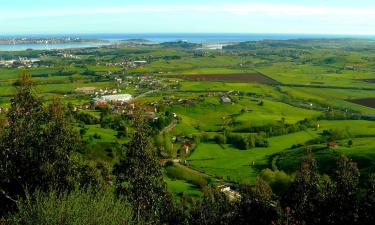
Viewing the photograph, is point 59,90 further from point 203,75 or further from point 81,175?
point 81,175

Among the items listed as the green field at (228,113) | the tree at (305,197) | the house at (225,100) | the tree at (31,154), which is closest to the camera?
the tree at (305,197)

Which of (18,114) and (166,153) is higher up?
(18,114)

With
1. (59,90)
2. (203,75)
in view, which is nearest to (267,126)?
(59,90)

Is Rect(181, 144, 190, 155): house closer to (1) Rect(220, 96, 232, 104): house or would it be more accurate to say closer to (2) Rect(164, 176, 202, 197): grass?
(2) Rect(164, 176, 202, 197): grass

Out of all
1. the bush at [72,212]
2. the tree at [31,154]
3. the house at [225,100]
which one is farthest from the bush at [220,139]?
the bush at [72,212]

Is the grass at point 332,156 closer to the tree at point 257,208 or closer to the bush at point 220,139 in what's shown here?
the bush at point 220,139

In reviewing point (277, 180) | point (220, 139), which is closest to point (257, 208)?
point (277, 180)
